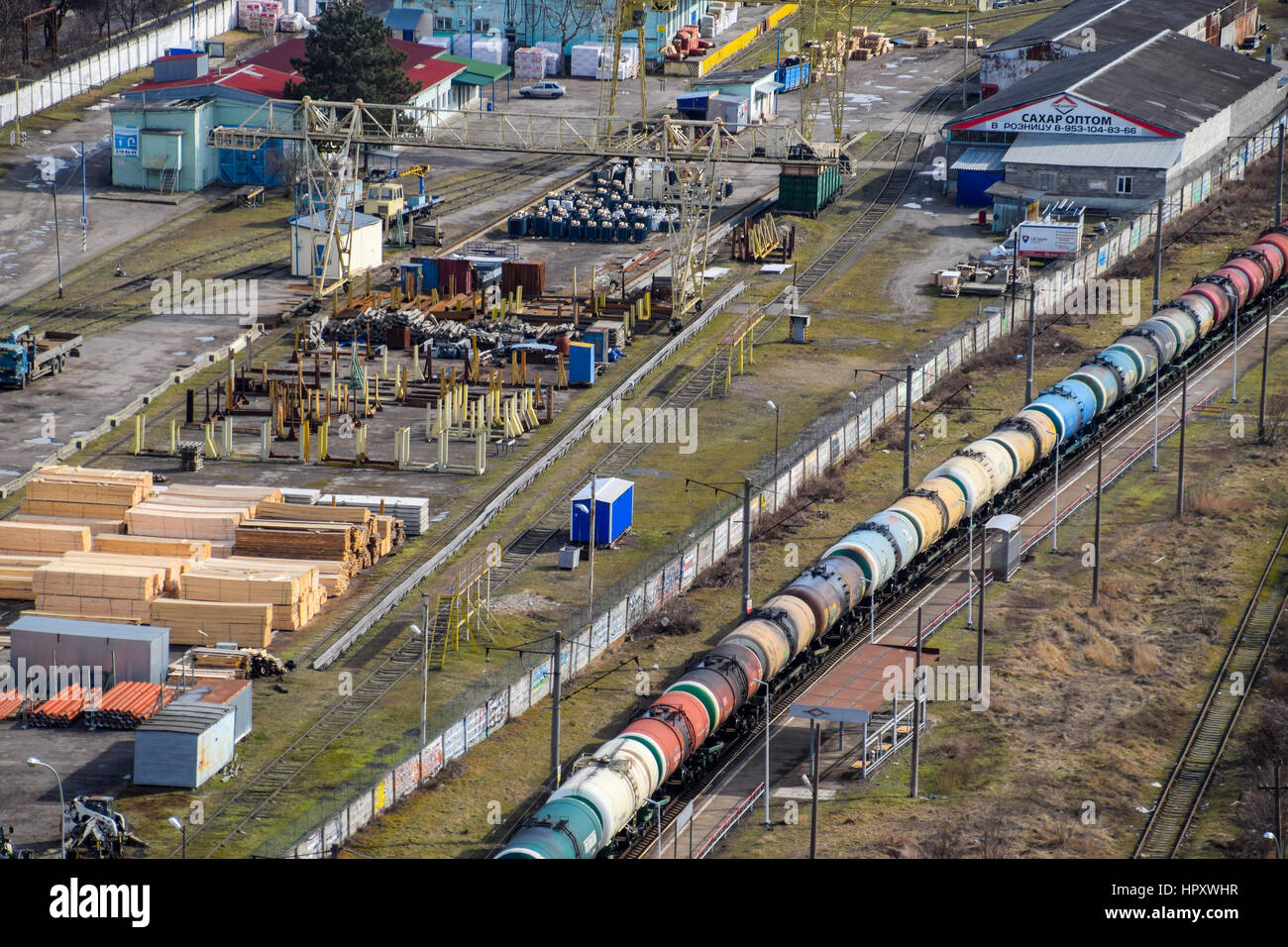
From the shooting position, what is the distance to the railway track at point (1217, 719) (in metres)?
41.5

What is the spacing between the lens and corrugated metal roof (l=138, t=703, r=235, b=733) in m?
42.4

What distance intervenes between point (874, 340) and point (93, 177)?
Answer: 4416cm

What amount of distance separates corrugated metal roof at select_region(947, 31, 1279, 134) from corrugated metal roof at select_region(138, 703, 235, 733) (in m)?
68.3

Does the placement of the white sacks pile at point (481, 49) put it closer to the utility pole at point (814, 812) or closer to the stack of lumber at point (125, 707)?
the stack of lumber at point (125, 707)

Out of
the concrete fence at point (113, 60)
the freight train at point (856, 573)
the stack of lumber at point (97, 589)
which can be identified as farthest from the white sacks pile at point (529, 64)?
the stack of lumber at point (97, 589)

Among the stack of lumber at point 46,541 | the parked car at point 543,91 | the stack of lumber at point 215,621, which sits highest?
the parked car at point 543,91

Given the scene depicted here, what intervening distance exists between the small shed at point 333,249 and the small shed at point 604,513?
30340 millimetres

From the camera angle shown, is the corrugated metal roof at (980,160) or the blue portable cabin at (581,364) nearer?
the blue portable cabin at (581,364)

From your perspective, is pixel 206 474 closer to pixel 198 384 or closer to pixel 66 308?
pixel 198 384

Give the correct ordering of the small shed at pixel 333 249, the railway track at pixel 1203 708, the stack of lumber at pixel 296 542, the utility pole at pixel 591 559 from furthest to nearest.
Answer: the small shed at pixel 333 249 → the stack of lumber at pixel 296 542 → the utility pole at pixel 591 559 → the railway track at pixel 1203 708

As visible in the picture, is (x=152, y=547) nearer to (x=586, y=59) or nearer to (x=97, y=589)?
(x=97, y=589)

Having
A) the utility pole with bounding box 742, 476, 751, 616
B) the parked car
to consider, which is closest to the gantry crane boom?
the parked car

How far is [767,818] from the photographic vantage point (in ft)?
137
